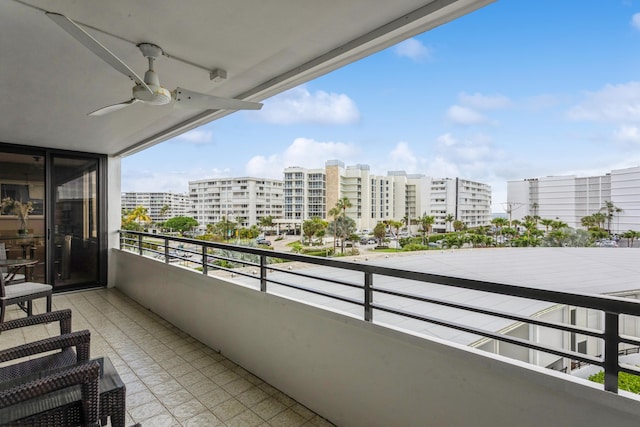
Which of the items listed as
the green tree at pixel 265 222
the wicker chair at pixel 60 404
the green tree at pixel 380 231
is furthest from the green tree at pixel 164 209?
the wicker chair at pixel 60 404

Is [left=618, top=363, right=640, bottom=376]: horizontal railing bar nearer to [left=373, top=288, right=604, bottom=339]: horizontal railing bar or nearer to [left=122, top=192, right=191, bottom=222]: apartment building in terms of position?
[left=373, top=288, right=604, bottom=339]: horizontal railing bar

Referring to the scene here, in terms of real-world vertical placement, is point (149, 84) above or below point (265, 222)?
above

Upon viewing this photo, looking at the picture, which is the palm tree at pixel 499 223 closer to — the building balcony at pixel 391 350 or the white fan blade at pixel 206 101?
the building balcony at pixel 391 350

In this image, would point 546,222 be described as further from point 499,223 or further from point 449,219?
point 449,219

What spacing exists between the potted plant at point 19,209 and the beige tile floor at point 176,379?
1765mm

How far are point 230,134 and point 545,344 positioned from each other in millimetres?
12145

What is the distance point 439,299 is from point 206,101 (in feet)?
5.89

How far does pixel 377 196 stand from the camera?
3.51 metres

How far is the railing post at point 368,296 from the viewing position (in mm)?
1737

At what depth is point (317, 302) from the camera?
2141 millimetres

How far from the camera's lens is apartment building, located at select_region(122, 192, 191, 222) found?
541 cm

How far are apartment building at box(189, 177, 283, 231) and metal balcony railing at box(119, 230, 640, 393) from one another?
139 centimetres

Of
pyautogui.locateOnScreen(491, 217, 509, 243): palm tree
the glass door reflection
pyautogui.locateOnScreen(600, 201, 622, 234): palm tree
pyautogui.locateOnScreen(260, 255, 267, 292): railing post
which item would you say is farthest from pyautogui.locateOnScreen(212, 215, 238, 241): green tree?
pyautogui.locateOnScreen(600, 201, 622, 234): palm tree

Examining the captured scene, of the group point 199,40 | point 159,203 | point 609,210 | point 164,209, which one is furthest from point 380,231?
point 159,203
